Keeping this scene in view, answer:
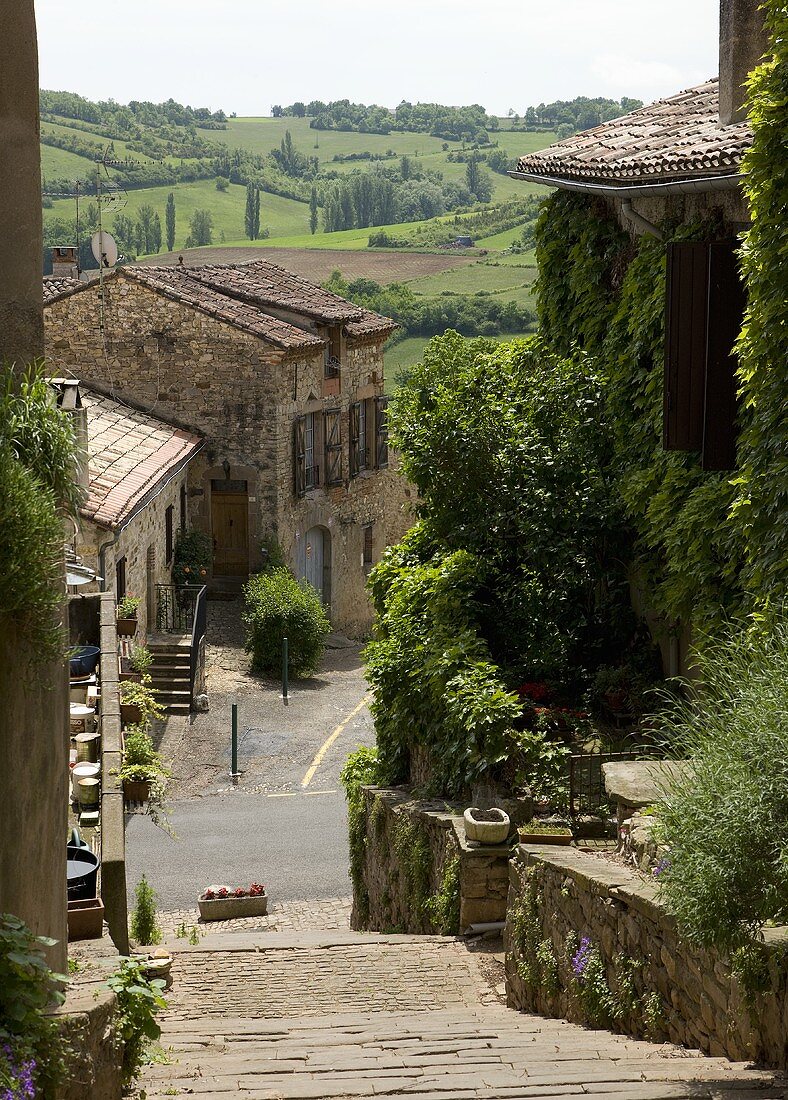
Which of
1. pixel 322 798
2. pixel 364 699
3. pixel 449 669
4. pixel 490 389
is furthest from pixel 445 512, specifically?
pixel 364 699

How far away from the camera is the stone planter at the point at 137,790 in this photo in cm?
1667

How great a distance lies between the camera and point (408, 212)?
106 meters

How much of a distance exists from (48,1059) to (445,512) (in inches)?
352

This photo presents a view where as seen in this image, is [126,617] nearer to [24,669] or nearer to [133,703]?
[133,703]

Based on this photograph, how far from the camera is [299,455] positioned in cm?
2812

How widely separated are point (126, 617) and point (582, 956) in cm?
1373

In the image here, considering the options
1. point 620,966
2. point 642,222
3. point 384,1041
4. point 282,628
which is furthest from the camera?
point 282,628

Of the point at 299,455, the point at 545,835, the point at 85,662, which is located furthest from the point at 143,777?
the point at 299,455

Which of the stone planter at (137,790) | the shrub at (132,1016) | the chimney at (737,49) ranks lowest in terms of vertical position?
the stone planter at (137,790)

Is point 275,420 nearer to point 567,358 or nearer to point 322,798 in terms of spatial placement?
point 322,798

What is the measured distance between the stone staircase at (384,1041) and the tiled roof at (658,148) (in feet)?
18.1

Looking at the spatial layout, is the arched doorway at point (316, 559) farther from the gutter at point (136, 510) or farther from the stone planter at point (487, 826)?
the stone planter at point (487, 826)

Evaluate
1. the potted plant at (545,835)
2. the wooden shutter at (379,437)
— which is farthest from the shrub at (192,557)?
the potted plant at (545,835)

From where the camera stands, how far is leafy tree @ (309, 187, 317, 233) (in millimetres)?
105562
